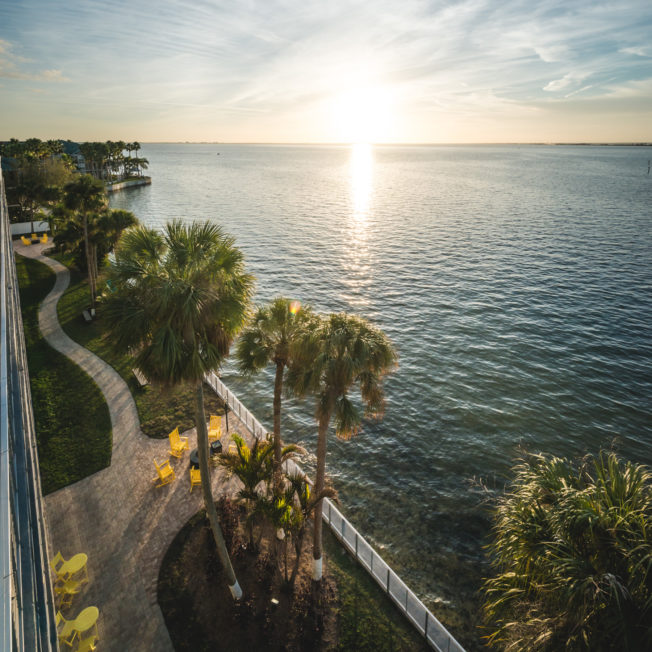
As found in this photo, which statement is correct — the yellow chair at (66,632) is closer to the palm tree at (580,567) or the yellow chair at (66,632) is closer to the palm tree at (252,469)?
the palm tree at (252,469)

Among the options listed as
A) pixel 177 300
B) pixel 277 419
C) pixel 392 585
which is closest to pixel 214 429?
pixel 277 419

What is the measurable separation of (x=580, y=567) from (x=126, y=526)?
14049mm

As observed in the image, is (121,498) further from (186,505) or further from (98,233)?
(98,233)

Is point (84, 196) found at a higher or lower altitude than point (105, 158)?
lower

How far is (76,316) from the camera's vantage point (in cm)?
3158

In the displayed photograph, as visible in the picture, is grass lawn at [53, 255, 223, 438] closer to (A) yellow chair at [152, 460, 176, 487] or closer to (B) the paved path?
(B) the paved path

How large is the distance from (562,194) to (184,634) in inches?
4661

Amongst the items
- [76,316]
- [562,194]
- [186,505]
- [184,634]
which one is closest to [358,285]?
[76,316]

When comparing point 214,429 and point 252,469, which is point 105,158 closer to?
point 214,429

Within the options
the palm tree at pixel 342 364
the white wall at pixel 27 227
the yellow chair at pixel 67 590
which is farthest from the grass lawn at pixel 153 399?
the white wall at pixel 27 227

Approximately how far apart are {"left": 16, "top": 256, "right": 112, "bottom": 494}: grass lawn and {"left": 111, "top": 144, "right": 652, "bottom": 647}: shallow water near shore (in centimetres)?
845

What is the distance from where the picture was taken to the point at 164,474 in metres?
16.5

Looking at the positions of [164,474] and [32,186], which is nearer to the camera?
[164,474]

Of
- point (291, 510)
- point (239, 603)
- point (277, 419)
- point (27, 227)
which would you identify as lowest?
point (239, 603)
